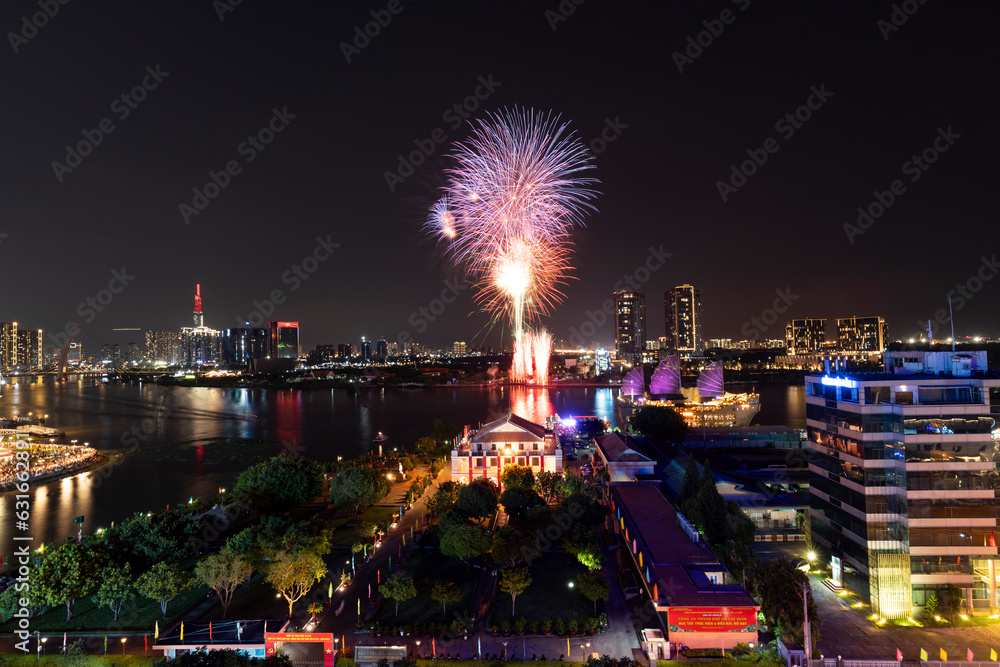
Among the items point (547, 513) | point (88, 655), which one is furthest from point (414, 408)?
point (88, 655)

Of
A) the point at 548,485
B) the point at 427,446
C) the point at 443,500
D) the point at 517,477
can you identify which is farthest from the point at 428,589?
the point at 427,446

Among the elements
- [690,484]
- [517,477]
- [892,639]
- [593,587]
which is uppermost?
Result: [690,484]

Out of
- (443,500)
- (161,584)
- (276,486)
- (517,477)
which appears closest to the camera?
(161,584)

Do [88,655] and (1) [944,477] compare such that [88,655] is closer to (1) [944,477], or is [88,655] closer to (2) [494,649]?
(2) [494,649]

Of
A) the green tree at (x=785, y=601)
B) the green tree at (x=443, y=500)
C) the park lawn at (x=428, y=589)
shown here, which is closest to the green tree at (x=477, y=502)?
the green tree at (x=443, y=500)

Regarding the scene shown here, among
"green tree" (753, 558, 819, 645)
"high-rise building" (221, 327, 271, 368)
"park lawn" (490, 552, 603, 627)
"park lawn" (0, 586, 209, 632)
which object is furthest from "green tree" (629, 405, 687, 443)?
"high-rise building" (221, 327, 271, 368)

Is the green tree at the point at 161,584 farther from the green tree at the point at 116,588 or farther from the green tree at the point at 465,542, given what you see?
the green tree at the point at 465,542

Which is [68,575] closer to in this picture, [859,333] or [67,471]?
[67,471]
